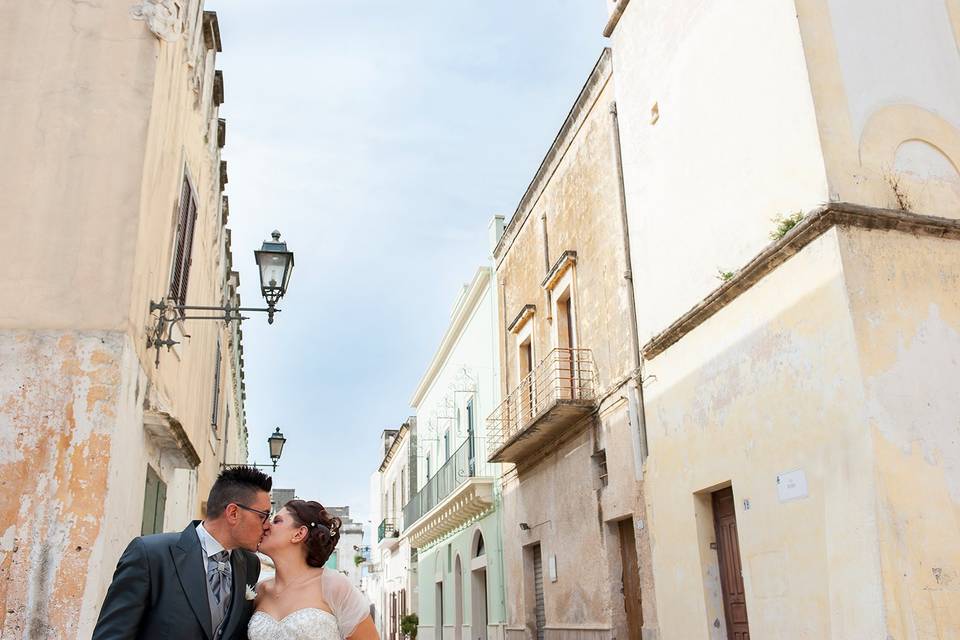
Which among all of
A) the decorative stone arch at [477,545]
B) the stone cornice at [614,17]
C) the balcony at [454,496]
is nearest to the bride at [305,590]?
the stone cornice at [614,17]

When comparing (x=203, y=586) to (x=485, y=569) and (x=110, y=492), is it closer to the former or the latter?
(x=110, y=492)

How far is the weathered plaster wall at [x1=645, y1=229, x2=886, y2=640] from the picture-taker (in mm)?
6234

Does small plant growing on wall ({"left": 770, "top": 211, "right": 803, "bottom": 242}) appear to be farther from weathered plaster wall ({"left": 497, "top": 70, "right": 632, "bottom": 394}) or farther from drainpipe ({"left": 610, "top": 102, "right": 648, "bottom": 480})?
weathered plaster wall ({"left": 497, "top": 70, "right": 632, "bottom": 394})

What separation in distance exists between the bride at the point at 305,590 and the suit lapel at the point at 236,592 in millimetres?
75

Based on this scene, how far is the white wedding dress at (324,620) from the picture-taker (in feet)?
10.2

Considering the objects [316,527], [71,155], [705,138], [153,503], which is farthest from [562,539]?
[316,527]

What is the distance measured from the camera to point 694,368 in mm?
8586

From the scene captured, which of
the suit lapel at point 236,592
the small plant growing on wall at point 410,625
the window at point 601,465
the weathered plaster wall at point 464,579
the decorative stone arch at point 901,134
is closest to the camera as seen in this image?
the suit lapel at point 236,592

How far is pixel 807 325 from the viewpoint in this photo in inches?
269

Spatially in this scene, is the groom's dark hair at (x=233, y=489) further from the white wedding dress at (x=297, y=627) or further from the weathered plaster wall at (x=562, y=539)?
A: the weathered plaster wall at (x=562, y=539)

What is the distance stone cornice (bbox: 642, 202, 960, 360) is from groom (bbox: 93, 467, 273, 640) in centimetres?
501

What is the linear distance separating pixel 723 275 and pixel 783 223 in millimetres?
1018

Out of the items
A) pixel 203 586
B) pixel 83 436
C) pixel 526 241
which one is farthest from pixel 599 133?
pixel 203 586

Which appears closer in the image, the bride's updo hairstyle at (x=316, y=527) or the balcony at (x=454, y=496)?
the bride's updo hairstyle at (x=316, y=527)
